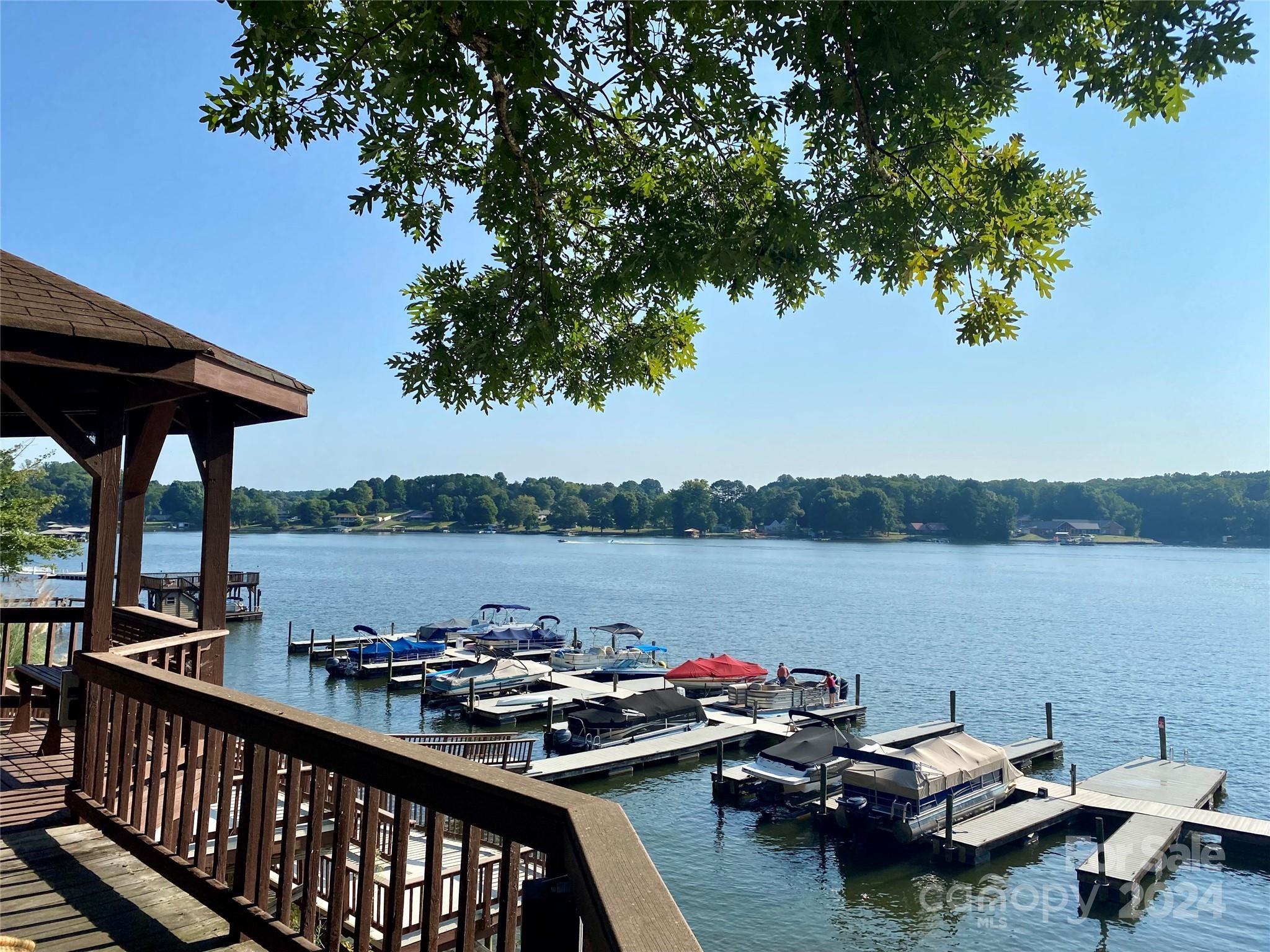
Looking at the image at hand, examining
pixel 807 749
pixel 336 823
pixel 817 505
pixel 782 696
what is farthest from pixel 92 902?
pixel 817 505

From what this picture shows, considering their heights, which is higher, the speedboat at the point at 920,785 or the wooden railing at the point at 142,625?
the wooden railing at the point at 142,625

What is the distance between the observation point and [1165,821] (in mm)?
19844

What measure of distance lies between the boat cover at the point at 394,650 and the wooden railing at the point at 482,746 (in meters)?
17.6

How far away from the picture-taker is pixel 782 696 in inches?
1235

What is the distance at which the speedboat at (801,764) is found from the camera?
21.7m

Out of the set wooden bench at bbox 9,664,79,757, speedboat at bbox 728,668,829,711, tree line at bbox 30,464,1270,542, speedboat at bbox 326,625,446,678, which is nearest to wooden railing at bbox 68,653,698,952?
wooden bench at bbox 9,664,79,757

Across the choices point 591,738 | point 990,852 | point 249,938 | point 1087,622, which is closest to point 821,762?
point 990,852

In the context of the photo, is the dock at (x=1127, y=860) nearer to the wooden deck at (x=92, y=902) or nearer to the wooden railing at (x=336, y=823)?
the wooden railing at (x=336, y=823)

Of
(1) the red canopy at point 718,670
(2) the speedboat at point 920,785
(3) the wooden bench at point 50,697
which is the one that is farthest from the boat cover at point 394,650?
(3) the wooden bench at point 50,697

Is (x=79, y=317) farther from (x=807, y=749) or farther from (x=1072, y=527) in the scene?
(x=1072, y=527)

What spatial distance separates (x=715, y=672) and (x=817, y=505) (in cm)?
13652

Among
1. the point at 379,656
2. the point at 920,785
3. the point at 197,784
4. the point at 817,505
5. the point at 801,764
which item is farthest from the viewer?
the point at 817,505

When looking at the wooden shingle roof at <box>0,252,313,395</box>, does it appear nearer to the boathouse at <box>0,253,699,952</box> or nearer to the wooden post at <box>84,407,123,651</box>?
the boathouse at <box>0,253,699,952</box>

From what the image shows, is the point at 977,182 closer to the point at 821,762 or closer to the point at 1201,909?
the point at 1201,909
